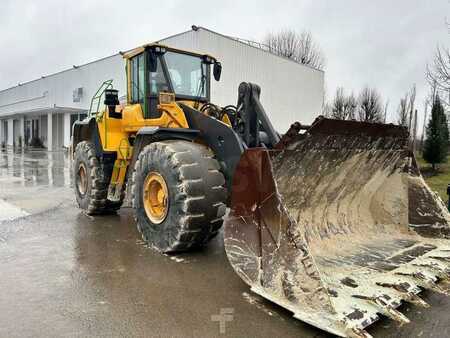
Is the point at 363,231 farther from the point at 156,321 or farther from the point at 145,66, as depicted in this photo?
the point at 145,66

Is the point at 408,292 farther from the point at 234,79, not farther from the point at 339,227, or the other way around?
the point at 234,79

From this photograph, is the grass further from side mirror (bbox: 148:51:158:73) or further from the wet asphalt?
the wet asphalt

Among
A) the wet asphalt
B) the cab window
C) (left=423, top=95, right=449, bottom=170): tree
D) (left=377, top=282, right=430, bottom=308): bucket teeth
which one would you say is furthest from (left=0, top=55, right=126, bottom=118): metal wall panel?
(left=377, top=282, right=430, bottom=308): bucket teeth

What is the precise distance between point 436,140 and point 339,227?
15172 millimetres

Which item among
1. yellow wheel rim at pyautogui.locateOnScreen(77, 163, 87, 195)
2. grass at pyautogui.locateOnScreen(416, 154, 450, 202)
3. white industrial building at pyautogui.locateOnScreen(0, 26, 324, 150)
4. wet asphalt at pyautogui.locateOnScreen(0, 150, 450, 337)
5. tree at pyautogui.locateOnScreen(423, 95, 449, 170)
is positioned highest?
white industrial building at pyautogui.locateOnScreen(0, 26, 324, 150)

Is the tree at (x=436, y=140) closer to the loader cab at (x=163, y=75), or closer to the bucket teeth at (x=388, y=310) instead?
the loader cab at (x=163, y=75)

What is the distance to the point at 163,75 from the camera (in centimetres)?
603

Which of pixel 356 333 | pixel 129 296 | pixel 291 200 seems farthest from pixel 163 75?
pixel 356 333

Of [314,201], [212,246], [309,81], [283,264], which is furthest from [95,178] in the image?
[309,81]

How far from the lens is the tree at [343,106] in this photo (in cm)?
3778

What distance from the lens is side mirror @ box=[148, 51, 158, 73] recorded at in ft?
19.4

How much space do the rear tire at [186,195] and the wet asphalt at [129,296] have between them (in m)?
0.29

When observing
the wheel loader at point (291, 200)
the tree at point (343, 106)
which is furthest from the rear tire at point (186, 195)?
the tree at point (343, 106)

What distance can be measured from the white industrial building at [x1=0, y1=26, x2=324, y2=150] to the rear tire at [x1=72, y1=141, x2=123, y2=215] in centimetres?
1117
